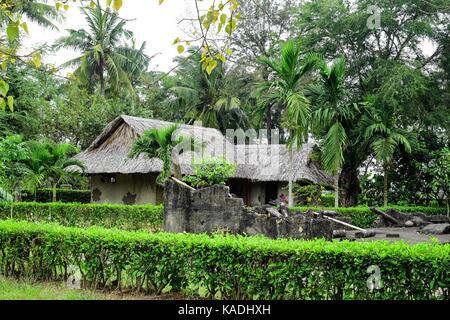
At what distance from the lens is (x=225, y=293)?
6.61 meters

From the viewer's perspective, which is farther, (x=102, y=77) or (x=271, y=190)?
(x=102, y=77)

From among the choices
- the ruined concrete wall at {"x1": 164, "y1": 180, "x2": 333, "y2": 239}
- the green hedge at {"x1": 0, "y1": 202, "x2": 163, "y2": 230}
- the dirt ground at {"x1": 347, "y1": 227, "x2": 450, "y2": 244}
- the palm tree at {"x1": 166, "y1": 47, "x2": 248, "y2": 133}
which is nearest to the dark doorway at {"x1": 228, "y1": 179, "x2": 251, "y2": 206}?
the palm tree at {"x1": 166, "y1": 47, "x2": 248, "y2": 133}

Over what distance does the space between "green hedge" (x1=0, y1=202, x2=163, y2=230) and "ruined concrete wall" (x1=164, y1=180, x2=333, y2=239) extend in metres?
3.53

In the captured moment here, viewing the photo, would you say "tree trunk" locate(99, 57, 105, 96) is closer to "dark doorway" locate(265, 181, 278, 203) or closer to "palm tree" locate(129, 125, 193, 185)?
"dark doorway" locate(265, 181, 278, 203)

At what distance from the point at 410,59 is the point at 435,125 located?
2967 millimetres

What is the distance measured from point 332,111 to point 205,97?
1522 cm

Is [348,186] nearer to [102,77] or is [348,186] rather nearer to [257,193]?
[257,193]

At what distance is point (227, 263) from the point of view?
6512 millimetres

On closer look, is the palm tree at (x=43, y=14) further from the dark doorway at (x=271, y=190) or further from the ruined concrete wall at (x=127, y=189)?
the dark doorway at (x=271, y=190)

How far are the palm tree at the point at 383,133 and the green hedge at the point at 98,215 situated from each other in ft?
28.4

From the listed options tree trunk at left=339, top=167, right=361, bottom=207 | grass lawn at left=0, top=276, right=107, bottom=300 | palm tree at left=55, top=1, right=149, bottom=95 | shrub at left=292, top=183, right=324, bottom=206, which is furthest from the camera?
palm tree at left=55, top=1, right=149, bottom=95

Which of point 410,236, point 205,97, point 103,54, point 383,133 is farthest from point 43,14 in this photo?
Answer: point 410,236

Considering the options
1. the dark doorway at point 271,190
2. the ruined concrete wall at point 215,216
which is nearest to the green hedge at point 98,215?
the ruined concrete wall at point 215,216

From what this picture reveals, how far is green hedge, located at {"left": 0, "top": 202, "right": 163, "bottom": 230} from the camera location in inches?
641
